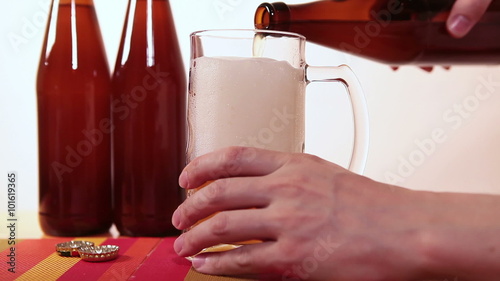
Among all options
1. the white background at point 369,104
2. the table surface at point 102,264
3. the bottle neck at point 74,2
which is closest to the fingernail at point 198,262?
the table surface at point 102,264

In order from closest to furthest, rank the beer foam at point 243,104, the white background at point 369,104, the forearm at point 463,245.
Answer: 1. the forearm at point 463,245
2. the beer foam at point 243,104
3. the white background at point 369,104

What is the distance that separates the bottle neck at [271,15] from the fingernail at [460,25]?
24 cm

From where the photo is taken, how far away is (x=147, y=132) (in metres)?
0.86

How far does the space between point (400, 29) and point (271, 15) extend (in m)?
0.22

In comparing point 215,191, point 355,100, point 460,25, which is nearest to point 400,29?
point 460,25

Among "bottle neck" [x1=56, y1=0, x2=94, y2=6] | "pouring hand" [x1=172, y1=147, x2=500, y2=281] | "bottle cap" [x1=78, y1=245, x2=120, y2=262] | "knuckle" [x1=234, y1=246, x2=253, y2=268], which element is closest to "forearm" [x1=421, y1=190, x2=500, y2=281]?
"pouring hand" [x1=172, y1=147, x2=500, y2=281]

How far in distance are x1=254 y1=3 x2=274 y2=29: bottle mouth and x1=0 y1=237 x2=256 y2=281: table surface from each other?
330mm

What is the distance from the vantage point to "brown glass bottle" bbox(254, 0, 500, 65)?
88cm

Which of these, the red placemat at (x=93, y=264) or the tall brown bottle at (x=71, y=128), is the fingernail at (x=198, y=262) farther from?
the tall brown bottle at (x=71, y=128)

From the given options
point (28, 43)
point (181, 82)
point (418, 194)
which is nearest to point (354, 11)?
point (181, 82)

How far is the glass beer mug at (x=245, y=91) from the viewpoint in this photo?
640 mm

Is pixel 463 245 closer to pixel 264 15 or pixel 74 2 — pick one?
pixel 264 15

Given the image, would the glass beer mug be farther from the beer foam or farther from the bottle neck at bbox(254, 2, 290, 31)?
the bottle neck at bbox(254, 2, 290, 31)

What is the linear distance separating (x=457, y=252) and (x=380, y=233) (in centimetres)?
7
